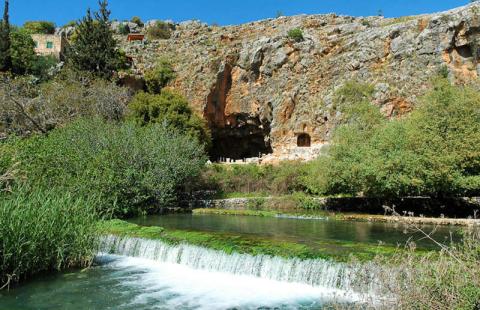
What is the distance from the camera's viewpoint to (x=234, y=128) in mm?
49781

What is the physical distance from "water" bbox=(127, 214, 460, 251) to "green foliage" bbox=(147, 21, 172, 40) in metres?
48.1

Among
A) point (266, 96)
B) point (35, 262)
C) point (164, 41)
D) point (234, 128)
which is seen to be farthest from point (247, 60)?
point (35, 262)

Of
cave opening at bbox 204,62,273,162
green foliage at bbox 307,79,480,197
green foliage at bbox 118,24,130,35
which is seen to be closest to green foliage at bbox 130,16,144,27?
green foliage at bbox 118,24,130,35

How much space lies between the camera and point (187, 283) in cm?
1109

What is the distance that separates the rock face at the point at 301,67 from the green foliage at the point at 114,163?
19757 mm

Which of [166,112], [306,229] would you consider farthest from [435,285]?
[166,112]

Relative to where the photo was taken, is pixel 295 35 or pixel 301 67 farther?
pixel 295 35

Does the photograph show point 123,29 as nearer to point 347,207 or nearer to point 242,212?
point 242,212

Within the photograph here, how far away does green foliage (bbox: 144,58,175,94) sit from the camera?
47219 mm

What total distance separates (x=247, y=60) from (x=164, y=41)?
15066 mm

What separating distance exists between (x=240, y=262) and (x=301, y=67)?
123 feet

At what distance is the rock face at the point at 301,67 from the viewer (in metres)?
38.8

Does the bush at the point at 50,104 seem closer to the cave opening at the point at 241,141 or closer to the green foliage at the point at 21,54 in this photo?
the green foliage at the point at 21,54

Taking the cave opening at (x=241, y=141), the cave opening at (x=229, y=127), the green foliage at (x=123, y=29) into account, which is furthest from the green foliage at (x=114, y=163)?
the green foliage at (x=123, y=29)
